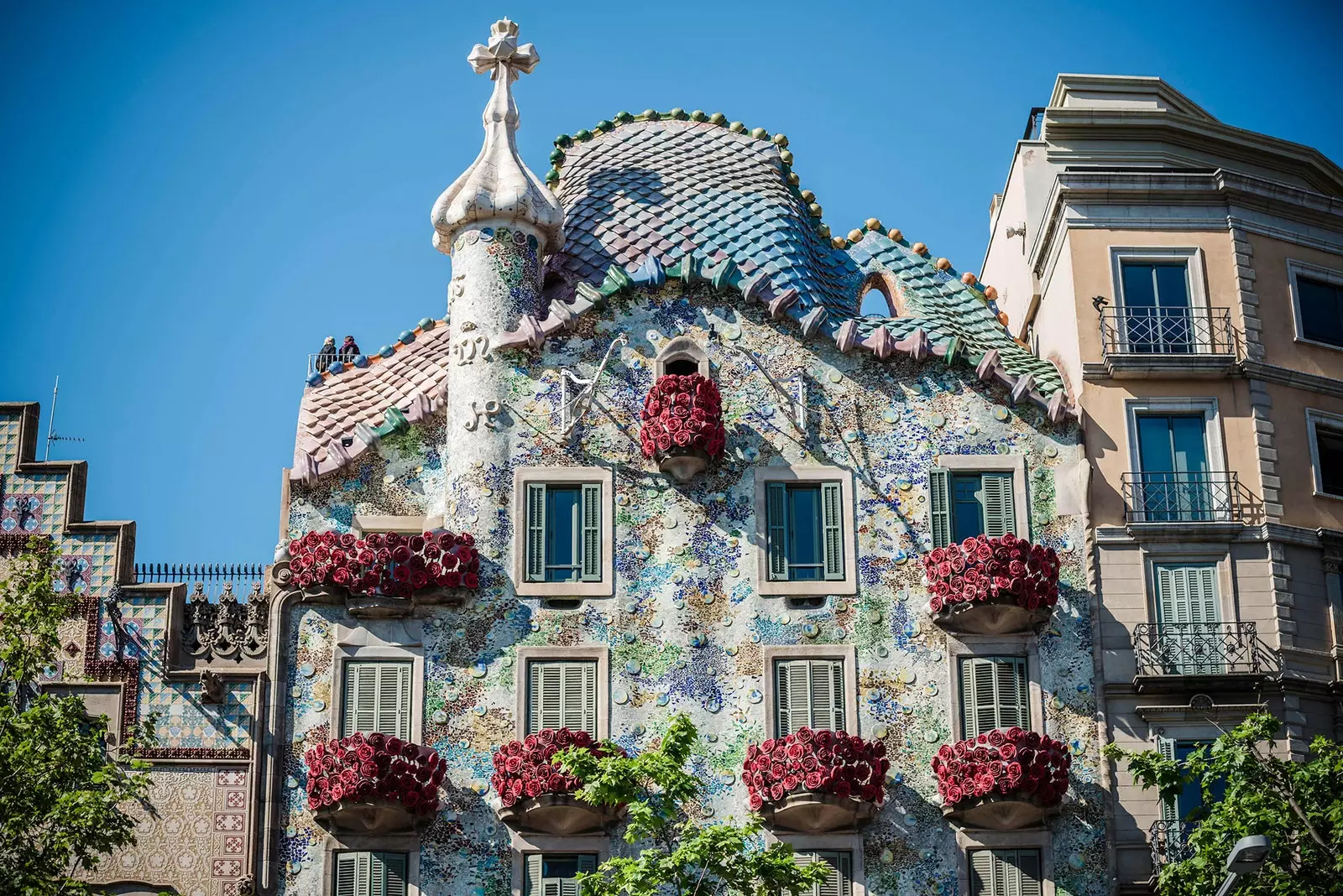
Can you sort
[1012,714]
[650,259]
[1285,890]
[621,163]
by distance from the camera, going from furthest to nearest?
[621,163], [650,259], [1012,714], [1285,890]

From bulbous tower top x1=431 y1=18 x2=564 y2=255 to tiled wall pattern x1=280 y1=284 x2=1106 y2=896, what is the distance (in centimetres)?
221

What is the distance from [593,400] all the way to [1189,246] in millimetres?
10976

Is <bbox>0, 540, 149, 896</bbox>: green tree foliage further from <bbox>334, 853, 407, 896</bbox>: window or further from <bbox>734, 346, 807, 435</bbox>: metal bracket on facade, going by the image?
<bbox>734, 346, 807, 435</bbox>: metal bracket on facade

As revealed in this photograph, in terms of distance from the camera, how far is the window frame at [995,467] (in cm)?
4241

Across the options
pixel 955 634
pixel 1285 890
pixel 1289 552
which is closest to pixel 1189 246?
pixel 1289 552

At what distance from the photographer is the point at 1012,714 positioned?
4088cm

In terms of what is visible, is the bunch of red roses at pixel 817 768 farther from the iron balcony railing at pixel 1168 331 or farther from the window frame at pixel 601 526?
the iron balcony railing at pixel 1168 331

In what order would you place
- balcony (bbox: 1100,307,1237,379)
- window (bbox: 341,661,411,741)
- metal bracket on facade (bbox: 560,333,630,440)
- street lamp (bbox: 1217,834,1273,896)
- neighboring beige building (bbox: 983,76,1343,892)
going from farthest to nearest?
balcony (bbox: 1100,307,1237,379) < metal bracket on facade (bbox: 560,333,630,440) < neighboring beige building (bbox: 983,76,1343,892) < window (bbox: 341,661,411,741) < street lamp (bbox: 1217,834,1273,896)

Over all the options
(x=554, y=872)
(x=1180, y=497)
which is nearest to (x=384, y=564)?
(x=554, y=872)

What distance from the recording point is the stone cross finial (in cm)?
4556

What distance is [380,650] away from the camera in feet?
135

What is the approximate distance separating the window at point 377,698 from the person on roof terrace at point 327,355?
24.6ft

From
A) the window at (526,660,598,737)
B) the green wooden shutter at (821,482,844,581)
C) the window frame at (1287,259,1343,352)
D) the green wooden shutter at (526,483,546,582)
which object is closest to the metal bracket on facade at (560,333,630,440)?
the green wooden shutter at (526,483,546,582)

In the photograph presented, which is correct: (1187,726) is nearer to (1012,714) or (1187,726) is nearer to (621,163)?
(1012,714)
